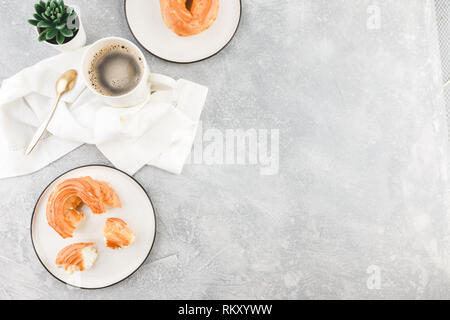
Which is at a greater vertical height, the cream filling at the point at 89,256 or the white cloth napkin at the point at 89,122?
the white cloth napkin at the point at 89,122

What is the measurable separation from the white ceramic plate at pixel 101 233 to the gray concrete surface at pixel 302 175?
4 cm

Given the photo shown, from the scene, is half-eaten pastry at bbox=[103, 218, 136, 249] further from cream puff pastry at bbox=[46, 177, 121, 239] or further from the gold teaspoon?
the gold teaspoon

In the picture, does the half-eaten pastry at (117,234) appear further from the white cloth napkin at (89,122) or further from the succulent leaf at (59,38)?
the succulent leaf at (59,38)

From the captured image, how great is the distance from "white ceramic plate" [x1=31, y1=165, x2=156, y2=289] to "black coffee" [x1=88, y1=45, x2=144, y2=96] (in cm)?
15

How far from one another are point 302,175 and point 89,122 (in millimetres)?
419

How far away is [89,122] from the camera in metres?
0.72

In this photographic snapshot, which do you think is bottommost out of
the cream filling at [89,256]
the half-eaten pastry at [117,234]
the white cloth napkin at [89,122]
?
the cream filling at [89,256]

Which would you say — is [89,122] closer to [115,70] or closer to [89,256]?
[115,70]

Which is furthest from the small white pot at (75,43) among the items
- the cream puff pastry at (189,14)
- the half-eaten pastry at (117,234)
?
the half-eaten pastry at (117,234)

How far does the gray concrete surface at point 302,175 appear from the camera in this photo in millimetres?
746

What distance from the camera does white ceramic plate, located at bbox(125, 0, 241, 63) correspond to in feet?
2.35

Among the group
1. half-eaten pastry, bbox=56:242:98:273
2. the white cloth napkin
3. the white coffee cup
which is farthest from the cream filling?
the white coffee cup

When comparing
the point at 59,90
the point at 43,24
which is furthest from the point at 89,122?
the point at 43,24
